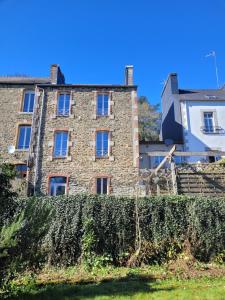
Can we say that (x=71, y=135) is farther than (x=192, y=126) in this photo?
No

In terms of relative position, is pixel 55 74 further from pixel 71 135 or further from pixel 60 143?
pixel 60 143

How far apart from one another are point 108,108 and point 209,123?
741 cm

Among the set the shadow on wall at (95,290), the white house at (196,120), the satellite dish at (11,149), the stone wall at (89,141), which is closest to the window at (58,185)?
the stone wall at (89,141)

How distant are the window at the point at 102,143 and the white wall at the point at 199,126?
5.53m

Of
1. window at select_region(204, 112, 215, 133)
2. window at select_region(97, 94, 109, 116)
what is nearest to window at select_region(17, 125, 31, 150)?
window at select_region(97, 94, 109, 116)

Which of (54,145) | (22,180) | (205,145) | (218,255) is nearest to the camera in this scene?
(218,255)

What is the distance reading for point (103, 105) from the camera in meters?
17.9

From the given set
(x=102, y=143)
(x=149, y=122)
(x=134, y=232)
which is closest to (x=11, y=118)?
(x=102, y=143)

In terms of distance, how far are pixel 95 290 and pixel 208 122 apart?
16.6 metres

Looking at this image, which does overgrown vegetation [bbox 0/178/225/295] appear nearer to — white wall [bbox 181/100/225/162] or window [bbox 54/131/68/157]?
window [bbox 54/131/68/157]

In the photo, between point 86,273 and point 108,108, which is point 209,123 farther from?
point 86,273

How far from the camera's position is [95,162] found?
644 inches

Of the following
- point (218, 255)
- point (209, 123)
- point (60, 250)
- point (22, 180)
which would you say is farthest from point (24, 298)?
point (209, 123)

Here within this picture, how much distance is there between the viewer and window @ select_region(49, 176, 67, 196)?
1590 cm
